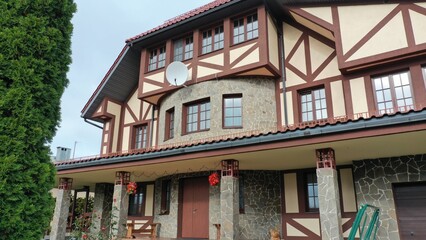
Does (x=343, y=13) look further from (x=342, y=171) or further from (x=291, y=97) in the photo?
(x=342, y=171)

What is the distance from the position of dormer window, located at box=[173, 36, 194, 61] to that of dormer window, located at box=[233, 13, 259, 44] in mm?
1983

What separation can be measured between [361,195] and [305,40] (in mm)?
5622

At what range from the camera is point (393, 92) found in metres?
10.0

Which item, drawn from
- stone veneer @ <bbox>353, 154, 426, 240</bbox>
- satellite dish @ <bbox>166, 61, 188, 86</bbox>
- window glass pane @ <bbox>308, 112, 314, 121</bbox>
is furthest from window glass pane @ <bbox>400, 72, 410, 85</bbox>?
satellite dish @ <bbox>166, 61, 188, 86</bbox>

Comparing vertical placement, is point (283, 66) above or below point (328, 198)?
above

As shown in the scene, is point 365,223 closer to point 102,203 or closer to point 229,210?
point 229,210

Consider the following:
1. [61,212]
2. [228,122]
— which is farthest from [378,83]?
[61,212]

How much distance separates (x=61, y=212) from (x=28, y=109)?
939 centimetres

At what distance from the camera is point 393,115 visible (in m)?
6.64

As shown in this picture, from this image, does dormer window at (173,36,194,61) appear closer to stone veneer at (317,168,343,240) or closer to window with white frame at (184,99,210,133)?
window with white frame at (184,99,210,133)

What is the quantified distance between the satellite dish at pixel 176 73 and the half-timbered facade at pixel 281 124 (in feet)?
1.29

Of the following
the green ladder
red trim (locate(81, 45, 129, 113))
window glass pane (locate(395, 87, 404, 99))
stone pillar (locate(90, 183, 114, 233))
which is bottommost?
the green ladder

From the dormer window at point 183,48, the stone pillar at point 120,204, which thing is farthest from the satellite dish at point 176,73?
the stone pillar at point 120,204

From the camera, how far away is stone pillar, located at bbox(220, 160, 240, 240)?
29.2ft
